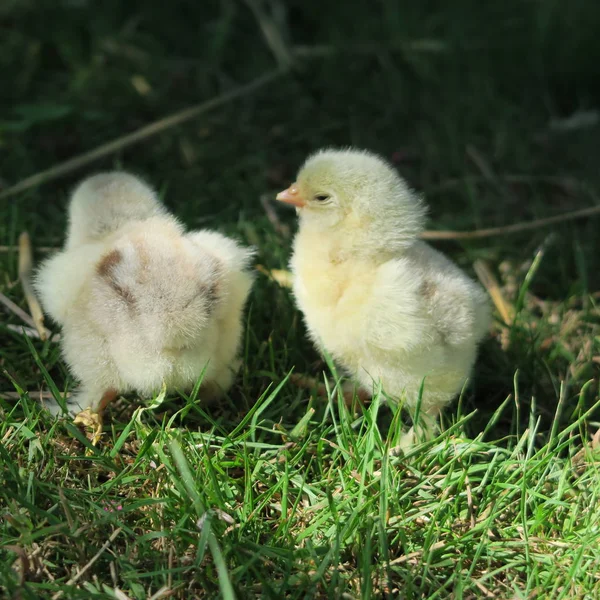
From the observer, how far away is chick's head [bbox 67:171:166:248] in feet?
8.36

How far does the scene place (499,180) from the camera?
13.1 feet

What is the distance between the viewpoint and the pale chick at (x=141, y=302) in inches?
87.6

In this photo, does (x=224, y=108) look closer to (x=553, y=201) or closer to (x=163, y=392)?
(x=553, y=201)

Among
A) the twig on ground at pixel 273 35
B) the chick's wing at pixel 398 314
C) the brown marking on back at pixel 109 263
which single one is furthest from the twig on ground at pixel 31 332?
the twig on ground at pixel 273 35

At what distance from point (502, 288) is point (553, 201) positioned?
99 cm

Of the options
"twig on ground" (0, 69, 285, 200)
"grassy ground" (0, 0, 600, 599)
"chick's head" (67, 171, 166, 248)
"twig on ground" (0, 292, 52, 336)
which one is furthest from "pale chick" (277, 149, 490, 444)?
"twig on ground" (0, 69, 285, 200)

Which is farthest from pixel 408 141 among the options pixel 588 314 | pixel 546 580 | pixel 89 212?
pixel 546 580

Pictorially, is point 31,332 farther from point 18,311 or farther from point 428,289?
point 428,289

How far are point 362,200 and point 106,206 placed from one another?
2.94ft

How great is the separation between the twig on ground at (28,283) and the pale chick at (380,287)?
0.96 meters

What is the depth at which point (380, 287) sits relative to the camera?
2.30 metres

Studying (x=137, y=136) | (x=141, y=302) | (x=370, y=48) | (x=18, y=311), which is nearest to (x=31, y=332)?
(x=18, y=311)

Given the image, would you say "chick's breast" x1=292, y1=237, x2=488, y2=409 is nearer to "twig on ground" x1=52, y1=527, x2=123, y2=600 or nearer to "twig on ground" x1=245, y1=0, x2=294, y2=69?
"twig on ground" x1=52, y1=527, x2=123, y2=600

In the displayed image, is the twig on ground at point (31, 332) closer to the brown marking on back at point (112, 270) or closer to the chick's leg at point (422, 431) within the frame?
the brown marking on back at point (112, 270)
